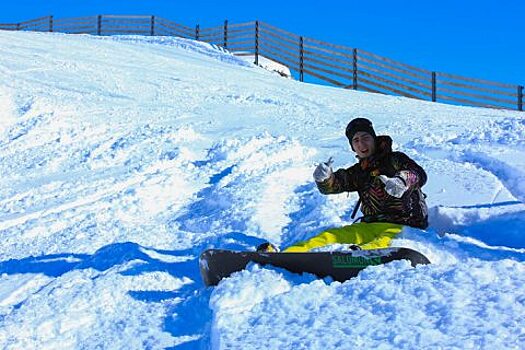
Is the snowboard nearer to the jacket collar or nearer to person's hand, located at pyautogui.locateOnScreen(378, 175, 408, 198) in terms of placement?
person's hand, located at pyautogui.locateOnScreen(378, 175, 408, 198)

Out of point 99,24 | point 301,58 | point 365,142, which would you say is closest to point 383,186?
point 365,142

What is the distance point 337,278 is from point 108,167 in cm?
421

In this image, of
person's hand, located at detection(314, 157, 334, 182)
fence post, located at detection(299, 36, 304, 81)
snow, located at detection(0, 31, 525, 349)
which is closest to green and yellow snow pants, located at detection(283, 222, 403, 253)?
snow, located at detection(0, 31, 525, 349)

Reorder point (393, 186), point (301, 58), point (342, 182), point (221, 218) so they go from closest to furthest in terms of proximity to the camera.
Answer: point (393, 186) < point (342, 182) < point (221, 218) < point (301, 58)

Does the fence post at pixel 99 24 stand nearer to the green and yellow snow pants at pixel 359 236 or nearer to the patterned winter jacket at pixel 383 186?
the patterned winter jacket at pixel 383 186

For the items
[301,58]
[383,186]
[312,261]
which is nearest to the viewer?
[312,261]

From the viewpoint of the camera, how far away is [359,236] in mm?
3652

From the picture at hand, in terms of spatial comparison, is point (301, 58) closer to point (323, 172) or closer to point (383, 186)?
point (323, 172)

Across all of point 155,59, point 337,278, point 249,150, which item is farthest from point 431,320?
point 155,59

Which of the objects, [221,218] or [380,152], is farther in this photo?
[221,218]

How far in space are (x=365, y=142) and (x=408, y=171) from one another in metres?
0.47

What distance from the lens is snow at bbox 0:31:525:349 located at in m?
2.32

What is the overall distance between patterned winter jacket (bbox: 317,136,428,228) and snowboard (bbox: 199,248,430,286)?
0.76m

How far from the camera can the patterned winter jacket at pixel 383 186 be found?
387 cm
